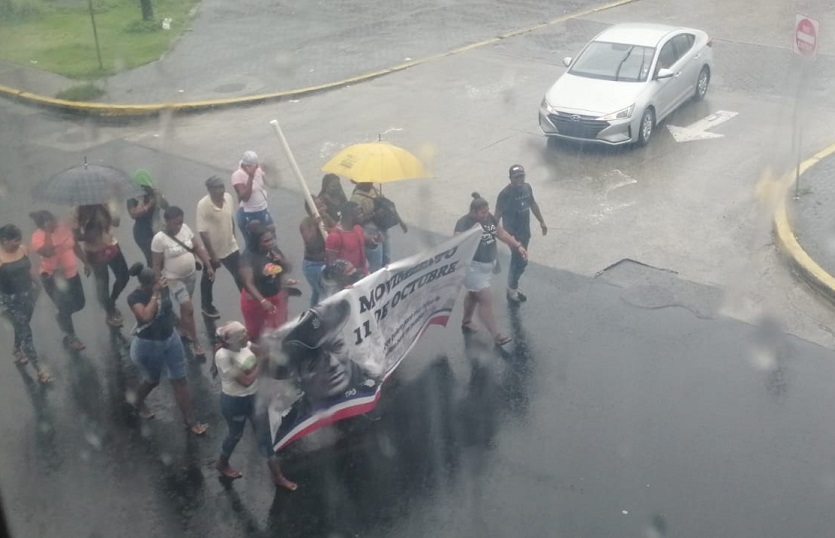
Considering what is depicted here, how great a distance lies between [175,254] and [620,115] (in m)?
7.98

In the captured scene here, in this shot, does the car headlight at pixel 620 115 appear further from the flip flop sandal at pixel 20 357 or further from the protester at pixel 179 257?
the flip flop sandal at pixel 20 357

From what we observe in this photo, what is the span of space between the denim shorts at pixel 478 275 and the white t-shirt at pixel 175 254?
257 centimetres

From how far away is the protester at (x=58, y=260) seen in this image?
8633mm

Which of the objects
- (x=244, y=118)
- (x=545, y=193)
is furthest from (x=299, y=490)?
(x=244, y=118)

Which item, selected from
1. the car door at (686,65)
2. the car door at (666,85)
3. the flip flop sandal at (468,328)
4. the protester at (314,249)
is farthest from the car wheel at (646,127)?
the protester at (314,249)

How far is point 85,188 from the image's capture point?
857 cm

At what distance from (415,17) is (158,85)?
25.3 ft

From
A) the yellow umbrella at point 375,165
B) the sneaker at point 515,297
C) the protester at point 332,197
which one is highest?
the yellow umbrella at point 375,165

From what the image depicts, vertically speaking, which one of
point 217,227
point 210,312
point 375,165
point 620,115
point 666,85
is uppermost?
→ point 375,165

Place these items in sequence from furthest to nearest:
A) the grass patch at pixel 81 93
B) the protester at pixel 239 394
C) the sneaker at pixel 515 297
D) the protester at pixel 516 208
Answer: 1. the grass patch at pixel 81 93
2. the sneaker at pixel 515 297
3. the protester at pixel 516 208
4. the protester at pixel 239 394

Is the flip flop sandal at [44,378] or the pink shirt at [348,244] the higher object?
the pink shirt at [348,244]

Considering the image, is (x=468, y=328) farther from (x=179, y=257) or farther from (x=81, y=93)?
(x=81, y=93)

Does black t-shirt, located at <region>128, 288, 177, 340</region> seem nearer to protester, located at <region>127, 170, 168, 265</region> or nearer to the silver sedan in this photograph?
protester, located at <region>127, 170, 168, 265</region>

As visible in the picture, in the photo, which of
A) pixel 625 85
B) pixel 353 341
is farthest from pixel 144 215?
pixel 625 85
